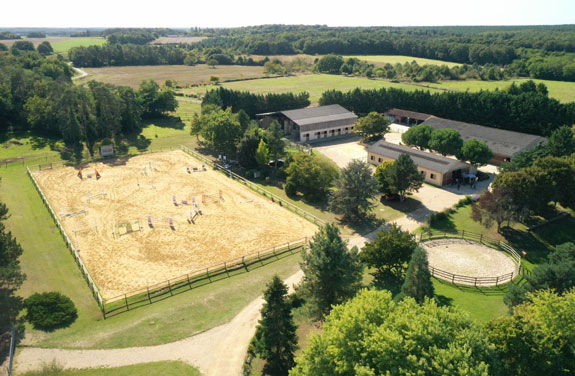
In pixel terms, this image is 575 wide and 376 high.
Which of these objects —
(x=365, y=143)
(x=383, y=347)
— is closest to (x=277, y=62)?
(x=365, y=143)

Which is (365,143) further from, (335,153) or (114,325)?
(114,325)

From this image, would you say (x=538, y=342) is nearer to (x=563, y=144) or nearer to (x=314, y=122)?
(x=563, y=144)

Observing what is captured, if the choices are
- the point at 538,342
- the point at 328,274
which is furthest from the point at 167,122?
the point at 538,342

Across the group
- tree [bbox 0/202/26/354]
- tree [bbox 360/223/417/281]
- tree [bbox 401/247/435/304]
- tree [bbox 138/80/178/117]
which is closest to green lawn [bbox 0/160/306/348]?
tree [bbox 0/202/26/354]

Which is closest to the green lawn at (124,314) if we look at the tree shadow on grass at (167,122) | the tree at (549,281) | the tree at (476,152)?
the tree at (549,281)

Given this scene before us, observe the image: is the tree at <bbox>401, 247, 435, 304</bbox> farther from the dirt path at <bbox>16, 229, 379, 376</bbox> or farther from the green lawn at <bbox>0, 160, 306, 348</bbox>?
the green lawn at <bbox>0, 160, 306, 348</bbox>

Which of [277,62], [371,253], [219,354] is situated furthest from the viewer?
[277,62]

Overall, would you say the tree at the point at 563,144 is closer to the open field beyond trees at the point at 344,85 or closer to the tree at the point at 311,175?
the tree at the point at 311,175
